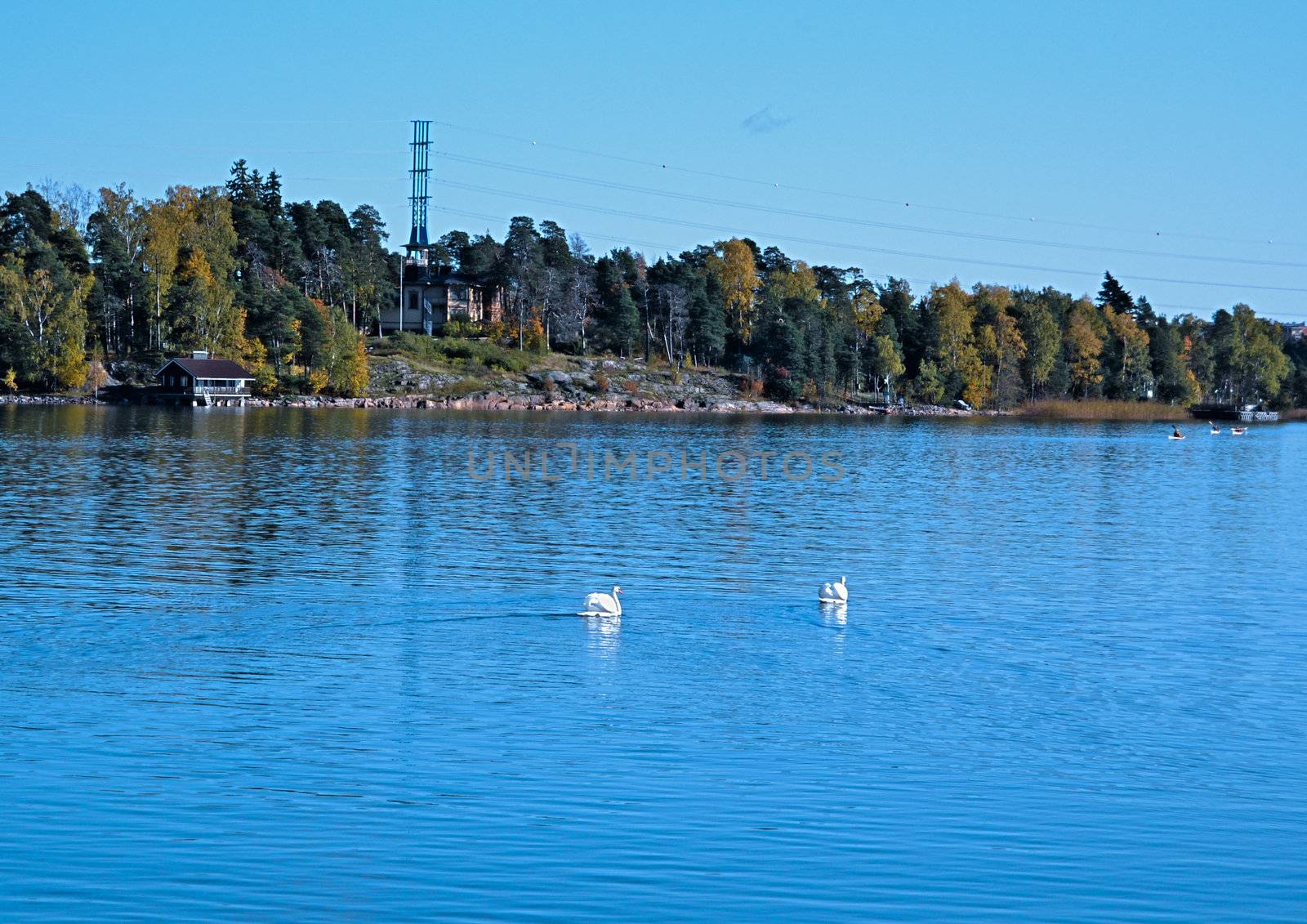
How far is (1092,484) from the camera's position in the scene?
198ft

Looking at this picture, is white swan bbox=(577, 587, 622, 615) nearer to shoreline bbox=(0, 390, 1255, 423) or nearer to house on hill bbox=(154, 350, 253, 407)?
shoreline bbox=(0, 390, 1255, 423)

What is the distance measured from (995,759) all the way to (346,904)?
8024mm


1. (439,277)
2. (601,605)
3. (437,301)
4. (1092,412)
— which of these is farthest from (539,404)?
(601,605)

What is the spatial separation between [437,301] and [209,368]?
37439 mm

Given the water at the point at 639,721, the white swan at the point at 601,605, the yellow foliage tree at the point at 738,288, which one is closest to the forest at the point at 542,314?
the yellow foliage tree at the point at 738,288

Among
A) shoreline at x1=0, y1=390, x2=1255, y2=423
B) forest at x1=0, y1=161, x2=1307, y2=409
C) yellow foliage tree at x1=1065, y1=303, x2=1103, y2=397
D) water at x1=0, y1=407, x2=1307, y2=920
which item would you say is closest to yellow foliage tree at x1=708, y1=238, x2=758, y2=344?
forest at x1=0, y1=161, x2=1307, y2=409

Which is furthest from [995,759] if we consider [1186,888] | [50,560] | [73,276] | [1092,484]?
[73,276]

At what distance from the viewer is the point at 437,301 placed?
152000 mm

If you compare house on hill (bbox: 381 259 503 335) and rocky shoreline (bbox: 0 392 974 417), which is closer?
rocky shoreline (bbox: 0 392 974 417)

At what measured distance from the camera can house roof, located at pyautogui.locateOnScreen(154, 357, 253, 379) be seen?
118188 mm

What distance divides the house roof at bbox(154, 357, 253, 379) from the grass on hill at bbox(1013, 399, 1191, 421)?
309 ft

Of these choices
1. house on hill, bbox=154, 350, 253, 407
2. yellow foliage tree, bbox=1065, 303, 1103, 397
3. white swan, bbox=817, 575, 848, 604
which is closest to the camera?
white swan, bbox=817, 575, 848, 604

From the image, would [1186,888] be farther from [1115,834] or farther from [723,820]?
[723,820]

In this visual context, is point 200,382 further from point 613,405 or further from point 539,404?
point 613,405
